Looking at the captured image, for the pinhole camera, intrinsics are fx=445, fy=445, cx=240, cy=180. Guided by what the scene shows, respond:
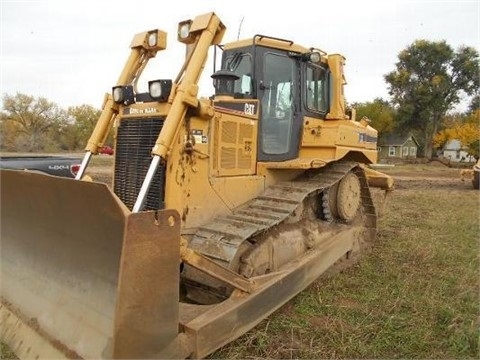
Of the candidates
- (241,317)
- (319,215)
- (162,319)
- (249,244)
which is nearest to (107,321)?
(162,319)

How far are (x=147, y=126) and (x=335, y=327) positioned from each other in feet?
8.40

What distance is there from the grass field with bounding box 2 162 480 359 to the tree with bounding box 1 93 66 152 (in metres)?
47.5

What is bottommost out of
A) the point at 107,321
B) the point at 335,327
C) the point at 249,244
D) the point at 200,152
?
the point at 335,327

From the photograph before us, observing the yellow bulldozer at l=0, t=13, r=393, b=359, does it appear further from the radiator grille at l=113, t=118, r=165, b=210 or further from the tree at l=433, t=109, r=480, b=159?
the tree at l=433, t=109, r=480, b=159

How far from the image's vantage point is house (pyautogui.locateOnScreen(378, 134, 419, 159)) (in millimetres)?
55531

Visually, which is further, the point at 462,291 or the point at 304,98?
the point at 304,98

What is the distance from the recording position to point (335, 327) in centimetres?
402

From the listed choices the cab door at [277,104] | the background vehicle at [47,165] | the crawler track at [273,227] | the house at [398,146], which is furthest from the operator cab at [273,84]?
the house at [398,146]

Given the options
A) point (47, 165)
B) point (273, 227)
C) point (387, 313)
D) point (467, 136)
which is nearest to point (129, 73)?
point (273, 227)

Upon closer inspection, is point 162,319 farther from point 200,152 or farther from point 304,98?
point 304,98

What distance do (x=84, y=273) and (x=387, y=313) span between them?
2.86 m

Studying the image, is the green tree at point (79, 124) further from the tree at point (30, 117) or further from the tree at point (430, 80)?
the tree at point (430, 80)

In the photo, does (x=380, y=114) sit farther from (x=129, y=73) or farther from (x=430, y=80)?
(x=129, y=73)

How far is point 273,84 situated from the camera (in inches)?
204
